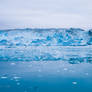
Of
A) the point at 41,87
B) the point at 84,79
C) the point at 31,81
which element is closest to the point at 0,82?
the point at 31,81

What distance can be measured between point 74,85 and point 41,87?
86 cm

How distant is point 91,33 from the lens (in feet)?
122

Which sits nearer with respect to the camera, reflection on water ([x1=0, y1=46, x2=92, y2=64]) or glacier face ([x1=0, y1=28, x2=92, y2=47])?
reflection on water ([x1=0, y1=46, x2=92, y2=64])

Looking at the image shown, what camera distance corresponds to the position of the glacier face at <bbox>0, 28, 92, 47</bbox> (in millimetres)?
34281

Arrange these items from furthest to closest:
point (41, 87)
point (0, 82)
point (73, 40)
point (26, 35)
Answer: point (26, 35), point (73, 40), point (0, 82), point (41, 87)

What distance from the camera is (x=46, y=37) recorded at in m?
36.1

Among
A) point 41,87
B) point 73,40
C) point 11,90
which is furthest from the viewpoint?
point 73,40

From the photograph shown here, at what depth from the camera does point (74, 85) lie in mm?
4457

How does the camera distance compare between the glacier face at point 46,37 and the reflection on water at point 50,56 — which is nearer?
the reflection on water at point 50,56

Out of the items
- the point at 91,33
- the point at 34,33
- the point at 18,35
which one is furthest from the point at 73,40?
the point at 18,35

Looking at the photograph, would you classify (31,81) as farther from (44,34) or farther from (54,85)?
(44,34)

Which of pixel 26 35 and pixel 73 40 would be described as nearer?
pixel 73 40

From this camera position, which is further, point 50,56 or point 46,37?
point 46,37

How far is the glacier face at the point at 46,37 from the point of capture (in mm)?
34281
